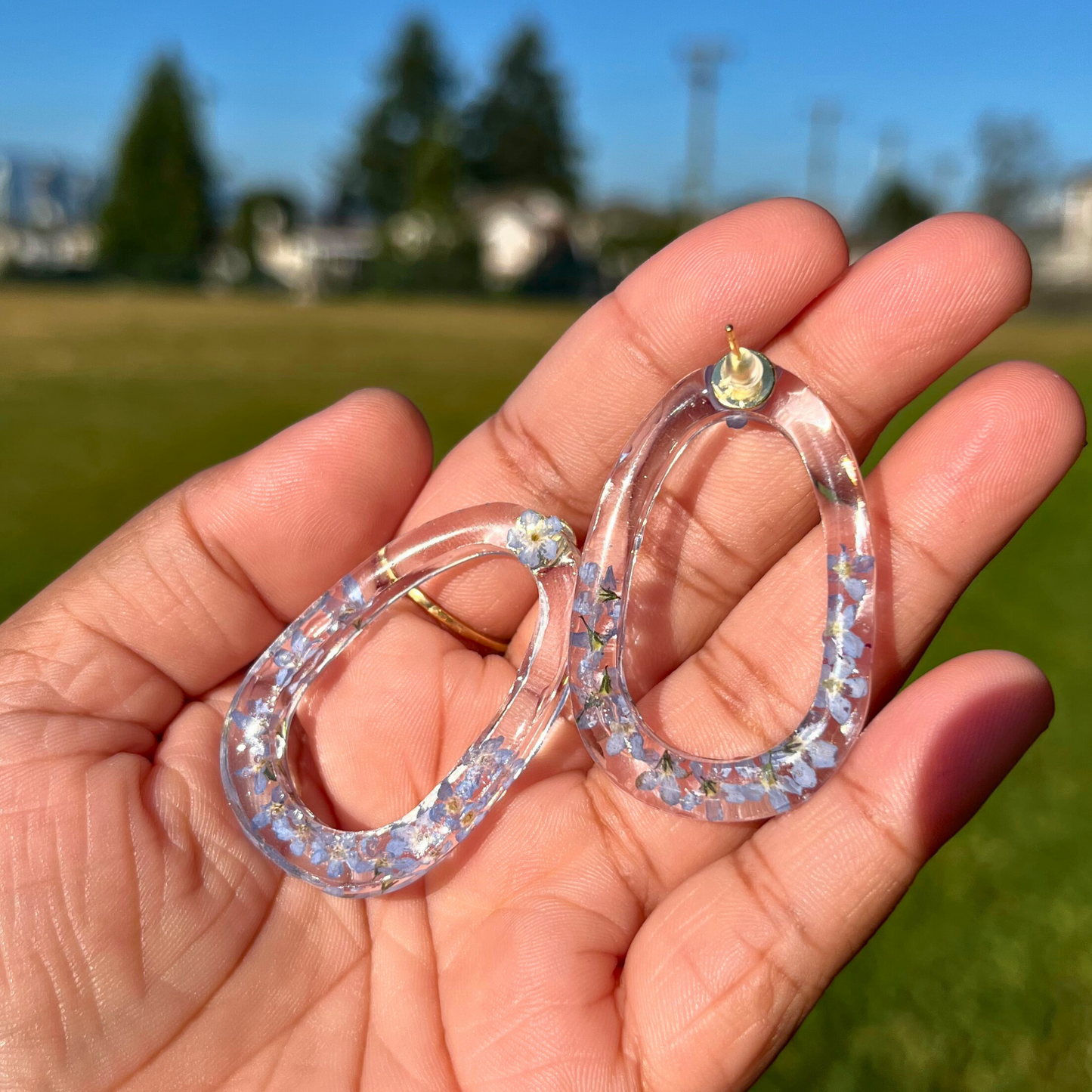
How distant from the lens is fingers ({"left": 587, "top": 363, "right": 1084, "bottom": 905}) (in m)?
1.87

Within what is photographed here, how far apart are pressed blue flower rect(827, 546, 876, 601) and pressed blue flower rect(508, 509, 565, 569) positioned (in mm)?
524

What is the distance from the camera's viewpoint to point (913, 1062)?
270 centimetres

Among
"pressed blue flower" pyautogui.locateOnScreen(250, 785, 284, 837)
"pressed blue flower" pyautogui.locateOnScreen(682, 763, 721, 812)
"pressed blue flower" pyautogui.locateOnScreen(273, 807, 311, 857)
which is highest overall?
"pressed blue flower" pyautogui.locateOnScreen(682, 763, 721, 812)

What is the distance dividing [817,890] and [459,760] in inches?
27.7

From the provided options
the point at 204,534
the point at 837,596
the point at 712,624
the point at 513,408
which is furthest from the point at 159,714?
the point at 837,596

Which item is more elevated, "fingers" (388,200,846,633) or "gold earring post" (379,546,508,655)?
"fingers" (388,200,846,633)

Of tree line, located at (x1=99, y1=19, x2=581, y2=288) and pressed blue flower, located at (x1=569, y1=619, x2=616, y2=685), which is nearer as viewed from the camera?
pressed blue flower, located at (x1=569, y1=619, x2=616, y2=685)

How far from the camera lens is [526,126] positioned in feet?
147

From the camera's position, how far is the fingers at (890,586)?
1.87m

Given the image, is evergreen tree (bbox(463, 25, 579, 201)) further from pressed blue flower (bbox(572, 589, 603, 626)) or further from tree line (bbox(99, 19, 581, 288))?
pressed blue flower (bbox(572, 589, 603, 626))

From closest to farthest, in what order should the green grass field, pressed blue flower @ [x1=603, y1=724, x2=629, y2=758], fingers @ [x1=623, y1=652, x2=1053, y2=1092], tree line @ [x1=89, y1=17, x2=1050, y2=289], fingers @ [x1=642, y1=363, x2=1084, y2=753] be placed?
fingers @ [x1=623, y1=652, x2=1053, y2=1092] → fingers @ [x1=642, y1=363, x2=1084, y2=753] → pressed blue flower @ [x1=603, y1=724, x2=629, y2=758] → the green grass field → tree line @ [x1=89, y1=17, x2=1050, y2=289]

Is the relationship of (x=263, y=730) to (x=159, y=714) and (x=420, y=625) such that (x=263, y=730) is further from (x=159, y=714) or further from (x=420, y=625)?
(x=420, y=625)

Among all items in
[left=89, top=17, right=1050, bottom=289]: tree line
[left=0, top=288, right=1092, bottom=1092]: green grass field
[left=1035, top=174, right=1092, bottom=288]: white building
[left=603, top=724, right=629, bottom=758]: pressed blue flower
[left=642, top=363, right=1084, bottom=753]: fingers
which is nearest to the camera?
[left=642, top=363, right=1084, bottom=753]: fingers

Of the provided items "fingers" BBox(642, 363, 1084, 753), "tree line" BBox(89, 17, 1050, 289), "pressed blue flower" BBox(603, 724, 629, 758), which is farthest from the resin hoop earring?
"tree line" BBox(89, 17, 1050, 289)
